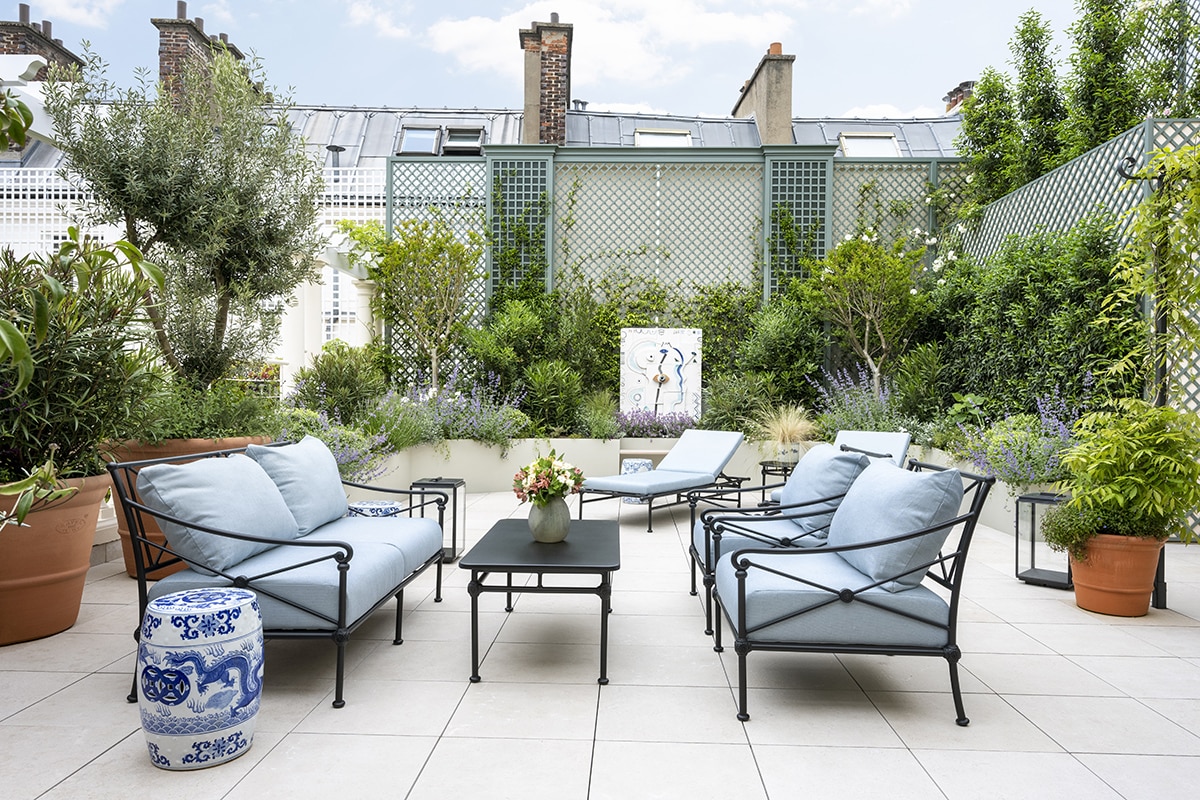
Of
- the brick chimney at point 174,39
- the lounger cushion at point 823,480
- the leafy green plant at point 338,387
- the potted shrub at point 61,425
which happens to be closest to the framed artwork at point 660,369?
the leafy green plant at point 338,387

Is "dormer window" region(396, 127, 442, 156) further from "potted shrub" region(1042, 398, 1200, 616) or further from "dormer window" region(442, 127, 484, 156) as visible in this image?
"potted shrub" region(1042, 398, 1200, 616)

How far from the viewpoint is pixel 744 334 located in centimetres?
943

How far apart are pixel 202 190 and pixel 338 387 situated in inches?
131

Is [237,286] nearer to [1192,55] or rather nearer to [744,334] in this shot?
[744,334]

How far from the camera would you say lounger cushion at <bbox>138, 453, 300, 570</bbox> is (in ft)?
8.73

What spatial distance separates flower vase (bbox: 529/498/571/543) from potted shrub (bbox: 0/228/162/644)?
1.97 meters

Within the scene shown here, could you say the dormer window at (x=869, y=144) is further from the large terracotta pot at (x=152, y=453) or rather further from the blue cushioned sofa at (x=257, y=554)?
the blue cushioned sofa at (x=257, y=554)

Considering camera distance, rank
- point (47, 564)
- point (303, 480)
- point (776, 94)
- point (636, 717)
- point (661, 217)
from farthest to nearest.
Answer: point (776, 94) → point (661, 217) → point (303, 480) → point (47, 564) → point (636, 717)

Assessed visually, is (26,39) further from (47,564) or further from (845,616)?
(845,616)

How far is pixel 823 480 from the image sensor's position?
372cm

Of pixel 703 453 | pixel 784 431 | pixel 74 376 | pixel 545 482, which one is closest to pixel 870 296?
pixel 784 431

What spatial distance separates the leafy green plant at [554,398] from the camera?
28.0 ft

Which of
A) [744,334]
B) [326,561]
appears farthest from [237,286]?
[744,334]

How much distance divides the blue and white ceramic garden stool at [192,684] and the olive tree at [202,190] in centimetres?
303
